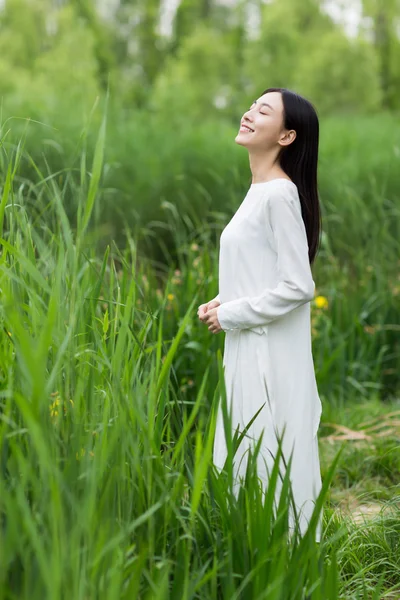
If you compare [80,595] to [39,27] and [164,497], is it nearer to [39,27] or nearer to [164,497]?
[164,497]

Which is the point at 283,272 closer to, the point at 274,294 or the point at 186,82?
the point at 274,294

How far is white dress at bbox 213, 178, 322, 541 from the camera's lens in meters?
2.10

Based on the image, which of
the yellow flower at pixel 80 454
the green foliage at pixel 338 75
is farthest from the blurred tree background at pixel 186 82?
the yellow flower at pixel 80 454

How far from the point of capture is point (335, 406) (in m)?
3.98

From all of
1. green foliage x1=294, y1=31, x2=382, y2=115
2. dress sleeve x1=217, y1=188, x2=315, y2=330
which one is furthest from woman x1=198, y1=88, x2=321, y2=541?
green foliage x1=294, y1=31, x2=382, y2=115

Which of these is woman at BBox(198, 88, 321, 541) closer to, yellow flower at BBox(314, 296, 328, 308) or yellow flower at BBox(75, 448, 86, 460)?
yellow flower at BBox(75, 448, 86, 460)

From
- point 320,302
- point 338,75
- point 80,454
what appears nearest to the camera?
point 80,454

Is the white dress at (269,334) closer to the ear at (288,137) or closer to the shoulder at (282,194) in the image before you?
the shoulder at (282,194)

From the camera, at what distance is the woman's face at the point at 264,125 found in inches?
85.8

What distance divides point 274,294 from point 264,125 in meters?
0.47

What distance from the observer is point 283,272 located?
2090 mm

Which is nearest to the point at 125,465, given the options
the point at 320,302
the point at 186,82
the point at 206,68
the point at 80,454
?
the point at 80,454

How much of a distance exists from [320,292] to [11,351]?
3.24 meters

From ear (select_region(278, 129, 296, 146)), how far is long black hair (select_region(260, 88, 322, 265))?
1 centimetres
